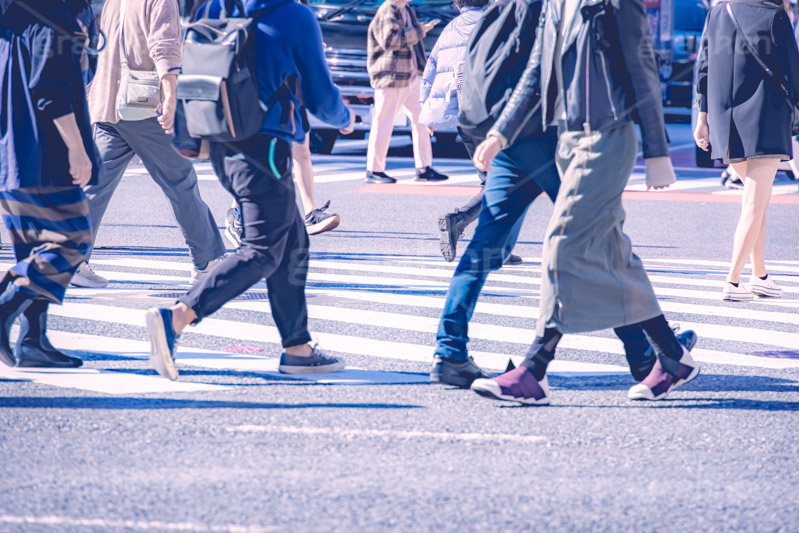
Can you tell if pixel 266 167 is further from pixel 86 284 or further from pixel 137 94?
pixel 86 284

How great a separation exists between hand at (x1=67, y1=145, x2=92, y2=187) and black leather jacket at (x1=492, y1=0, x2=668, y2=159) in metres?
1.86

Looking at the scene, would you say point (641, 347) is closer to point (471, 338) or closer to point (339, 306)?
point (471, 338)

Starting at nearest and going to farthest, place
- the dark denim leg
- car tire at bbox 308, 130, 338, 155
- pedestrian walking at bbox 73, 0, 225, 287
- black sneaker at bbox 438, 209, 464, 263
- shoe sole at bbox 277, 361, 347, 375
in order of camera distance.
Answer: the dark denim leg → shoe sole at bbox 277, 361, 347, 375 → pedestrian walking at bbox 73, 0, 225, 287 → black sneaker at bbox 438, 209, 464, 263 → car tire at bbox 308, 130, 338, 155

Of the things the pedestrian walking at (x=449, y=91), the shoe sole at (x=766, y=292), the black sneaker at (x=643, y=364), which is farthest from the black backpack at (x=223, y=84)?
the shoe sole at (x=766, y=292)

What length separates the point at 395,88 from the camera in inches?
540

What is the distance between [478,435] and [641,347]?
0.97 m

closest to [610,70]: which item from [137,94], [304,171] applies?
[137,94]

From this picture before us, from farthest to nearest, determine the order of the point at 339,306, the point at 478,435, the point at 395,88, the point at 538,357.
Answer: the point at 395,88
the point at 339,306
the point at 538,357
the point at 478,435

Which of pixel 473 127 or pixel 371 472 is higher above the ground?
pixel 473 127

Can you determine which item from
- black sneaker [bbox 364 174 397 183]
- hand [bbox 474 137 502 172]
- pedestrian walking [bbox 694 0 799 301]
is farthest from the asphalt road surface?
black sneaker [bbox 364 174 397 183]

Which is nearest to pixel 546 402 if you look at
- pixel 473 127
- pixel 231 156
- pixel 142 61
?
pixel 473 127

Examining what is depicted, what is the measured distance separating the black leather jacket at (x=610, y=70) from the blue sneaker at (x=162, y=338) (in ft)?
5.48

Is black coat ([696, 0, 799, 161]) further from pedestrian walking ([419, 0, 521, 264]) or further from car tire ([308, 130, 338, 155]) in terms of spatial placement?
car tire ([308, 130, 338, 155])

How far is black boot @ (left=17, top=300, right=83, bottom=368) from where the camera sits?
554 cm
